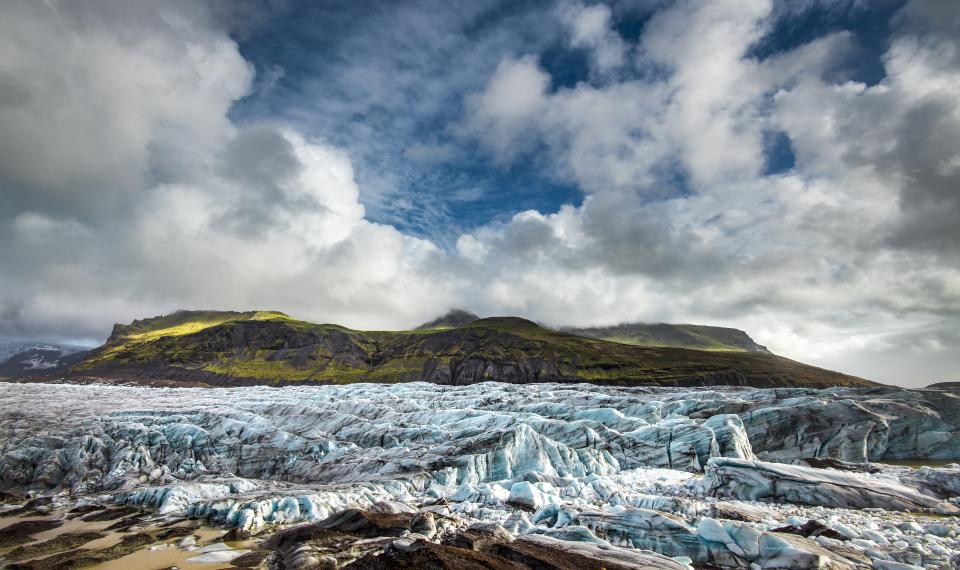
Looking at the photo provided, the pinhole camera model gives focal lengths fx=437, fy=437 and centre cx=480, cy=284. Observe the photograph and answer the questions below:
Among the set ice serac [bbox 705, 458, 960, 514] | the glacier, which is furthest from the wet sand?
ice serac [bbox 705, 458, 960, 514]

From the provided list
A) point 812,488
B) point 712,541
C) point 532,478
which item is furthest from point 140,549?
point 812,488

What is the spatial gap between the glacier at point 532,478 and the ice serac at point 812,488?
0.10 meters

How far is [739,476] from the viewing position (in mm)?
28234

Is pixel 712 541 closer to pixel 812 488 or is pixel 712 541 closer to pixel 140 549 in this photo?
pixel 812 488

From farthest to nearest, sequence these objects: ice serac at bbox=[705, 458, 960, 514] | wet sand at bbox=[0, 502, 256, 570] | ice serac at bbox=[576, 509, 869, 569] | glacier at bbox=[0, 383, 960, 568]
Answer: ice serac at bbox=[705, 458, 960, 514] → wet sand at bbox=[0, 502, 256, 570] → glacier at bbox=[0, 383, 960, 568] → ice serac at bbox=[576, 509, 869, 569]

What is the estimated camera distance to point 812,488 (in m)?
26.2

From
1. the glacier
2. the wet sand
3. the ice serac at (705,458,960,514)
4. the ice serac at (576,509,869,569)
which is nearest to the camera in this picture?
the ice serac at (576,509,869,569)

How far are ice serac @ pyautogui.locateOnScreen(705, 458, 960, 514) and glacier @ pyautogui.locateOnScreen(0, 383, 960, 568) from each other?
0.10 m

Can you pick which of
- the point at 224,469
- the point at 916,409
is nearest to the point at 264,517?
the point at 224,469

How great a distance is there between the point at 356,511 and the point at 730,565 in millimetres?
17071

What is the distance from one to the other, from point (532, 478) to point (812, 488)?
17274mm

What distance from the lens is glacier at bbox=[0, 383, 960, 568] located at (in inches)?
703

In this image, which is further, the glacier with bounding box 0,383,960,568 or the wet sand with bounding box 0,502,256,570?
the wet sand with bounding box 0,502,256,570

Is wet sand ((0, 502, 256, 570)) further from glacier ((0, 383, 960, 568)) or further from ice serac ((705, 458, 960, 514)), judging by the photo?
ice serac ((705, 458, 960, 514))
